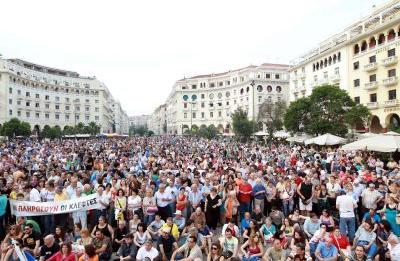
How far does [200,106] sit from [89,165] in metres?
79.7

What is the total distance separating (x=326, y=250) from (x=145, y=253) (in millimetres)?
3969

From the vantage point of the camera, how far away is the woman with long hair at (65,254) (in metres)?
6.87

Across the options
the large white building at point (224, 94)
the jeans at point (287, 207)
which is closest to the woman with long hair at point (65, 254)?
the jeans at point (287, 207)

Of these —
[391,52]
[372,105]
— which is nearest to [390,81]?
[391,52]

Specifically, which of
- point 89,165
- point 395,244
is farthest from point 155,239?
point 89,165

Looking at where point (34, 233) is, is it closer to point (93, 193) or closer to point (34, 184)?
point (93, 193)

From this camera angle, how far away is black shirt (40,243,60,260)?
721 centimetres

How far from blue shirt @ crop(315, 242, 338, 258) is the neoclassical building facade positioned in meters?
33.3

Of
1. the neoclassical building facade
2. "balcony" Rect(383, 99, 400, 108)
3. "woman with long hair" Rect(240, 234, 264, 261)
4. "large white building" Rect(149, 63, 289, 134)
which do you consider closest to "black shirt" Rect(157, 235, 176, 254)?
"woman with long hair" Rect(240, 234, 264, 261)

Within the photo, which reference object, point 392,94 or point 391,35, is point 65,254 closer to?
point 392,94

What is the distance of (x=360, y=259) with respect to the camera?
6.70 m

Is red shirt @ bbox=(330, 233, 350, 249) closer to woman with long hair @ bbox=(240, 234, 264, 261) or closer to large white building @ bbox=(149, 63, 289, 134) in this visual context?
woman with long hair @ bbox=(240, 234, 264, 261)

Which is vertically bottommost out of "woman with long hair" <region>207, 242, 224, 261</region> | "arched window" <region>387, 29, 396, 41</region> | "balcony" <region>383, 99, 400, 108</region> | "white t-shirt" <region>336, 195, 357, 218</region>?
"woman with long hair" <region>207, 242, 224, 261</region>

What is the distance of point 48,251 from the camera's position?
7.28 m
